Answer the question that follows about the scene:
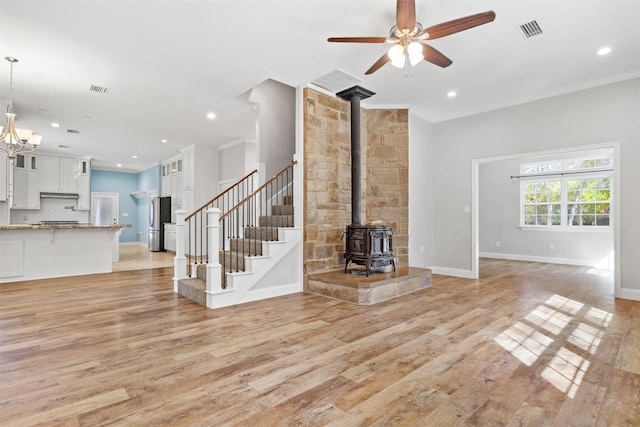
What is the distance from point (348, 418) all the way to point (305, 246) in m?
2.96

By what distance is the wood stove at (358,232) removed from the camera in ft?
14.5

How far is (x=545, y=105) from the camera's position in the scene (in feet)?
16.3

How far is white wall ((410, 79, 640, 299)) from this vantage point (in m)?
4.26

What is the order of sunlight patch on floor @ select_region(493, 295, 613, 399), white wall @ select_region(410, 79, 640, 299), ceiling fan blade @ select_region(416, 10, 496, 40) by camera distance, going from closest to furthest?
1. sunlight patch on floor @ select_region(493, 295, 613, 399)
2. ceiling fan blade @ select_region(416, 10, 496, 40)
3. white wall @ select_region(410, 79, 640, 299)

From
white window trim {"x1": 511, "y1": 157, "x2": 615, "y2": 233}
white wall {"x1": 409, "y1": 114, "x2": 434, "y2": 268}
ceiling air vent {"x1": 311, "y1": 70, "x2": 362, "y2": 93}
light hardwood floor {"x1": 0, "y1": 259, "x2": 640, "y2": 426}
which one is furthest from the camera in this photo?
white window trim {"x1": 511, "y1": 157, "x2": 615, "y2": 233}

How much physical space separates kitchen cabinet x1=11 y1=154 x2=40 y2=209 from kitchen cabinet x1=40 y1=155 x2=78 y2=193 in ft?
0.44

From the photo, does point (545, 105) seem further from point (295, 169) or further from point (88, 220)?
point (88, 220)

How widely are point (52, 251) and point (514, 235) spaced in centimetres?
1031

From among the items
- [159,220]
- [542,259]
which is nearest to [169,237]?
[159,220]

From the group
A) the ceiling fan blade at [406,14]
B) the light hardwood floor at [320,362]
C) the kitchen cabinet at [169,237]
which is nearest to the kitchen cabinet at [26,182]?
the kitchen cabinet at [169,237]

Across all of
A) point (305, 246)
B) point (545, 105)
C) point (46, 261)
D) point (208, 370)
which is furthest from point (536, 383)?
point (46, 261)

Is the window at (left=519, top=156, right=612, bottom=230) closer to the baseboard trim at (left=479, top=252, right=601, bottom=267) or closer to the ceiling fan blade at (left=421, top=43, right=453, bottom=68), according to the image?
the baseboard trim at (left=479, top=252, right=601, bottom=267)

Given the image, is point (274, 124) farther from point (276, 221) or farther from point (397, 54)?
point (397, 54)

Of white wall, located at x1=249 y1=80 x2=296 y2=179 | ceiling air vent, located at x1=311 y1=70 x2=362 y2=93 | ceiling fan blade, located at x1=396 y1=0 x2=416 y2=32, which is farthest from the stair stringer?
ceiling fan blade, located at x1=396 y1=0 x2=416 y2=32
